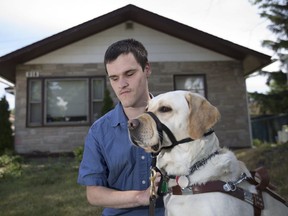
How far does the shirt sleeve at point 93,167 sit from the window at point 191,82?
9048 mm

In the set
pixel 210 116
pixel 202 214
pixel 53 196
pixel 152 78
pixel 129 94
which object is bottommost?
pixel 53 196

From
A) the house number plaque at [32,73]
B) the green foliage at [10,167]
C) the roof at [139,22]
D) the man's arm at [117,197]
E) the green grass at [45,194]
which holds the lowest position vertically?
the green grass at [45,194]

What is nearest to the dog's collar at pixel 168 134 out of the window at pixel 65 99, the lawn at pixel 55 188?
the lawn at pixel 55 188

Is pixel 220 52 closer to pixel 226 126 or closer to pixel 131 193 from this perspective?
pixel 226 126

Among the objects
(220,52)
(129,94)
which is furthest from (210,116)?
(220,52)

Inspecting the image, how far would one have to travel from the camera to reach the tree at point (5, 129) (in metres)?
10.7

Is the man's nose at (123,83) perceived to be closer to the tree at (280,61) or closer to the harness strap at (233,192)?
the harness strap at (233,192)

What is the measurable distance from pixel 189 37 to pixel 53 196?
735 cm

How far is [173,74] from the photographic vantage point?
456 inches

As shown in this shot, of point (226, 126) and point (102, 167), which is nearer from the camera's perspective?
point (102, 167)

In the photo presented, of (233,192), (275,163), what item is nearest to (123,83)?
(233,192)

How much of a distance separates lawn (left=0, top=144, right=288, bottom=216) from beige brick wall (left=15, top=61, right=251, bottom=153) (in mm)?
2308

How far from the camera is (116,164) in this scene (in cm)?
269

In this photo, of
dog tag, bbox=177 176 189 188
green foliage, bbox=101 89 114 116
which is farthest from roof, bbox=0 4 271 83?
dog tag, bbox=177 176 189 188
